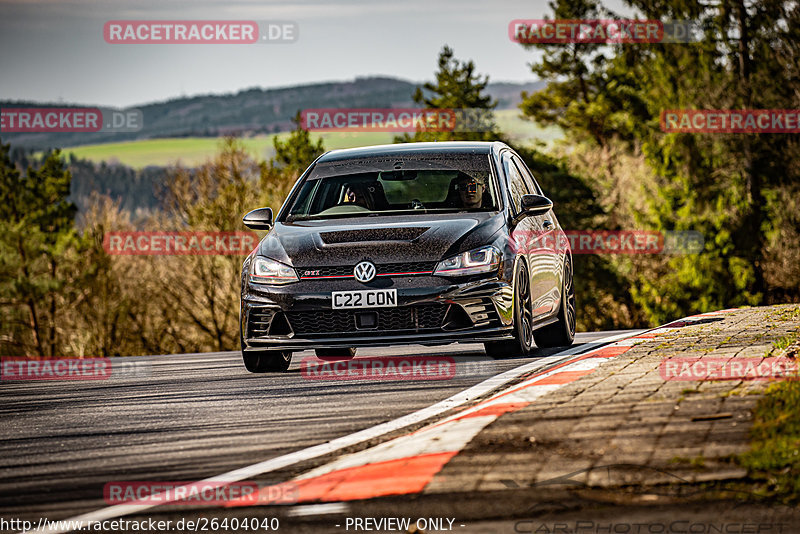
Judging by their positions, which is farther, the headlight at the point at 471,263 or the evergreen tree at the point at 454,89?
the evergreen tree at the point at 454,89

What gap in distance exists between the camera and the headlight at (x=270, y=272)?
9655mm

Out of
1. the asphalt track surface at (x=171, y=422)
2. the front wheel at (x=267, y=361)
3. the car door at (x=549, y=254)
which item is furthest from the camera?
the car door at (x=549, y=254)

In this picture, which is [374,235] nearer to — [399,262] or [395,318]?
[399,262]

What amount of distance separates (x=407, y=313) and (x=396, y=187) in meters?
1.77

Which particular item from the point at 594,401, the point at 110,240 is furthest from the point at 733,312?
the point at 110,240

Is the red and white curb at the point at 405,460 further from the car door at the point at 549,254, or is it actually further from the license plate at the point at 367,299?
the car door at the point at 549,254

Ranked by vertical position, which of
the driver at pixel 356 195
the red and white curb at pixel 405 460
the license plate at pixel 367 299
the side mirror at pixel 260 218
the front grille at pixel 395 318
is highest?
the driver at pixel 356 195

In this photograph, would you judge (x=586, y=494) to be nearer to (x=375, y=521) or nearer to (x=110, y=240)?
(x=375, y=521)

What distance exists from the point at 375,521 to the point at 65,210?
63.4 metres

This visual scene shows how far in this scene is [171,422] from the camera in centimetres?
779

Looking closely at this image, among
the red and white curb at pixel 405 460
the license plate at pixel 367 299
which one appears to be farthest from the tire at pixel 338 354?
the red and white curb at pixel 405 460

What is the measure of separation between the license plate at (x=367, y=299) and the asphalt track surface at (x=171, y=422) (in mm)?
617

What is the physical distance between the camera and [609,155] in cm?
6831

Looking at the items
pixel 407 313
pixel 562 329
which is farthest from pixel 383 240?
pixel 562 329
